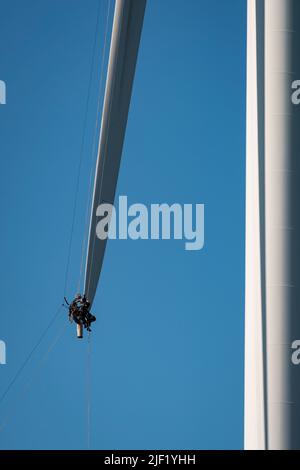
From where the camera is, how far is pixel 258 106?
28.5 meters

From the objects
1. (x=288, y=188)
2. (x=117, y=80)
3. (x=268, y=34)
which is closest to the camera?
(x=288, y=188)

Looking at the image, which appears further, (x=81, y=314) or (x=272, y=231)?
(x=81, y=314)

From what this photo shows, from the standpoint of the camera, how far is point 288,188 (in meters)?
27.3

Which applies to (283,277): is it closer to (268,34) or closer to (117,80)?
(268,34)

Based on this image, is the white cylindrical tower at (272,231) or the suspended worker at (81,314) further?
the suspended worker at (81,314)

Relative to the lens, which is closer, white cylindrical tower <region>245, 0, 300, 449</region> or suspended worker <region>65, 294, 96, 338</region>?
white cylindrical tower <region>245, 0, 300, 449</region>
